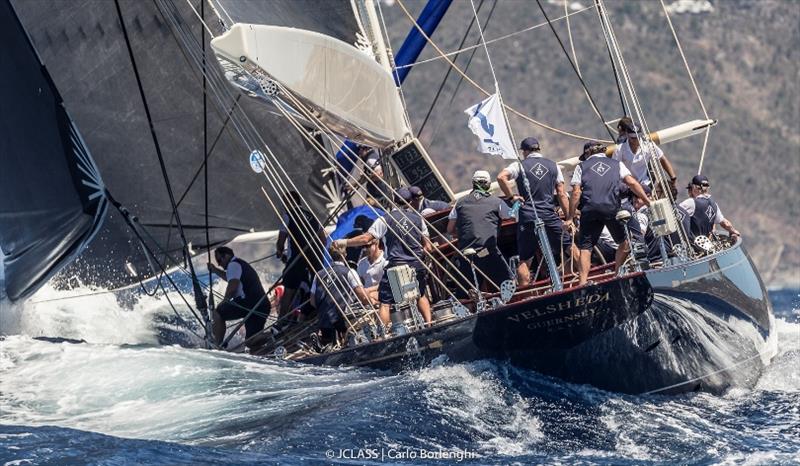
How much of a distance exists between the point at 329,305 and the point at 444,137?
4540cm

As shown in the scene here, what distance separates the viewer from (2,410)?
1240 cm

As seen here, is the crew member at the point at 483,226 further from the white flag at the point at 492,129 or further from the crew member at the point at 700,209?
the crew member at the point at 700,209

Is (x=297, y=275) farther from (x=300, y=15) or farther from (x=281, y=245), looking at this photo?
(x=300, y=15)

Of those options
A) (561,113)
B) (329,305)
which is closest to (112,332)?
(329,305)

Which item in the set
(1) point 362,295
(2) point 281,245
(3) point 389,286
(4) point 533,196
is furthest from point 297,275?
(4) point 533,196

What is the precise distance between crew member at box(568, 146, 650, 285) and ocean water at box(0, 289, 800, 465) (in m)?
1.06

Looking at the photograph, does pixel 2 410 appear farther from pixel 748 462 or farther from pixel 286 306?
pixel 748 462

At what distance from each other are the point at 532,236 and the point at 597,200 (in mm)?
659

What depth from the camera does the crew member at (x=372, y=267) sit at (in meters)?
13.7

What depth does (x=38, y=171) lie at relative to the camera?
15758 mm

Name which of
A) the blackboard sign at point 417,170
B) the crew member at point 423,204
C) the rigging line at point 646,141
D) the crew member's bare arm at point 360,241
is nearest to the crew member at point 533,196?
the rigging line at point 646,141

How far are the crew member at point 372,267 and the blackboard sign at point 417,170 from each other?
6.56ft

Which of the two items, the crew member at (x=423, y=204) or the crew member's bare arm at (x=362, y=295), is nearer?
the crew member's bare arm at (x=362, y=295)

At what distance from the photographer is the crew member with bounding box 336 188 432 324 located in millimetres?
13266
